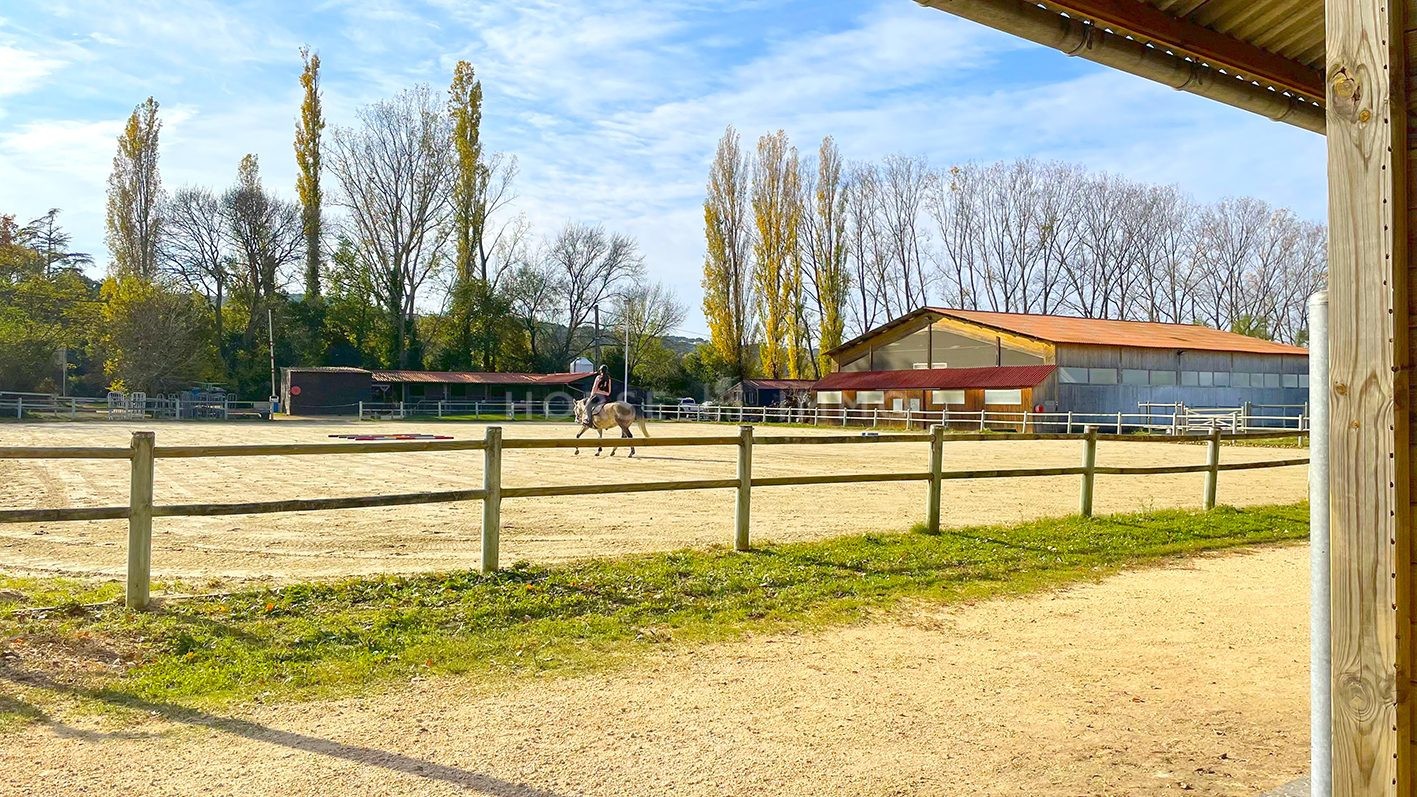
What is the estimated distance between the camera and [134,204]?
5103cm

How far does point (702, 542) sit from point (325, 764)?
548 cm

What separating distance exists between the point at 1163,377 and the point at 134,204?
52.0 m

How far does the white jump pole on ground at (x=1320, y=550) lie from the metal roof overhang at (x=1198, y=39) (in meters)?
1.85

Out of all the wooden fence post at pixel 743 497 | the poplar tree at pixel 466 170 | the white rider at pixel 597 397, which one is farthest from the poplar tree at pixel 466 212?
the wooden fence post at pixel 743 497

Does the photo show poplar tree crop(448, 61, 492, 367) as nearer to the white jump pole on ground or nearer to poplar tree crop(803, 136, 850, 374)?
poplar tree crop(803, 136, 850, 374)

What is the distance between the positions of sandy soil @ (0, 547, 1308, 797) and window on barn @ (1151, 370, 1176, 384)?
37.2 m

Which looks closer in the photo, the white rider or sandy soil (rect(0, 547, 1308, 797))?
sandy soil (rect(0, 547, 1308, 797))

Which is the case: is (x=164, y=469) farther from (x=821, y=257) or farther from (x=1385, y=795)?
(x=821, y=257)

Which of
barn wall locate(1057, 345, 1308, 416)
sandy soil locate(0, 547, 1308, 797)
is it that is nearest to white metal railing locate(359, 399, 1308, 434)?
barn wall locate(1057, 345, 1308, 416)

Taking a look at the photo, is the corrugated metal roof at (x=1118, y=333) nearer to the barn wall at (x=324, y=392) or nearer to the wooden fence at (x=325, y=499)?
the barn wall at (x=324, y=392)

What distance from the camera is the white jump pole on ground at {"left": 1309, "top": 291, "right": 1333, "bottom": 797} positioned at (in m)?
2.20

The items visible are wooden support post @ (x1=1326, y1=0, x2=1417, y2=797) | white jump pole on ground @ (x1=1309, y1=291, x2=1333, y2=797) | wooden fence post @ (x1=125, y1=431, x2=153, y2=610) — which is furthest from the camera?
wooden fence post @ (x1=125, y1=431, x2=153, y2=610)

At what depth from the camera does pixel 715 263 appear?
2277 inches

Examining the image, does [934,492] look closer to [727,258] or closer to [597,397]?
[597,397]
